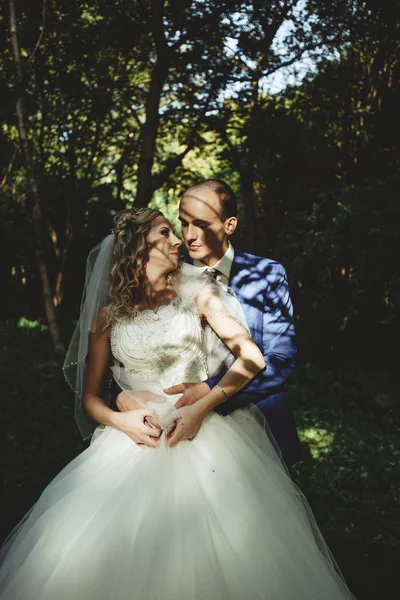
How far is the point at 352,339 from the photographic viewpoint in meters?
9.70

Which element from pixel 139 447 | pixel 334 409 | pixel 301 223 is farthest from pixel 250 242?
pixel 139 447

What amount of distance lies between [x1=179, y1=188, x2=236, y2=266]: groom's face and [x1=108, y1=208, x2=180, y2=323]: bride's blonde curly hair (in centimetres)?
25

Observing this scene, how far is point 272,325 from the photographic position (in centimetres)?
308

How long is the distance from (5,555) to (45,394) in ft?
16.8

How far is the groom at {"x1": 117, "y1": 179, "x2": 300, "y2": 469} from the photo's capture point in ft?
9.53

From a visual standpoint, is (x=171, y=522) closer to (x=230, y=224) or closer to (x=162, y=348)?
(x=162, y=348)

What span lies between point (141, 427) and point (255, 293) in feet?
3.14

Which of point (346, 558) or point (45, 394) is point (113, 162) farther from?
point (346, 558)

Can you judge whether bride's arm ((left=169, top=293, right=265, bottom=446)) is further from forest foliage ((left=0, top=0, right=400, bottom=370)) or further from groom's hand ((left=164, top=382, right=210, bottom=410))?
forest foliage ((left=0, top=0, right=400, bottom=370))

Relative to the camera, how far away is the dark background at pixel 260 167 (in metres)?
6.69

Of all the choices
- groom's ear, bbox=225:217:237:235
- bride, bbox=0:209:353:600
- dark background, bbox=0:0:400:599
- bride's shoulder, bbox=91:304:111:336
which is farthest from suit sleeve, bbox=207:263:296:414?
dark background, bbox=0:0:400:599

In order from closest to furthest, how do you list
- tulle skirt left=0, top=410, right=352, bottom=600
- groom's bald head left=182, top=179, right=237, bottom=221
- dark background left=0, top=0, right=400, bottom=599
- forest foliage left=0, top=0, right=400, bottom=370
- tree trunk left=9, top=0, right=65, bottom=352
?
tulle skirt left=0, top=410, right=352, bottom=600 → groom's bald head left=182, top=179, right=237, bottom=221 → dark background left=0, top=0, right=400, bottom=599 → tree trunk left=9, top=0, right=65, bottom=352 → forest foliage left=0, top=0, right=400, bottom=370

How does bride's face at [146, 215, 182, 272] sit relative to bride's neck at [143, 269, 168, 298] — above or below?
above

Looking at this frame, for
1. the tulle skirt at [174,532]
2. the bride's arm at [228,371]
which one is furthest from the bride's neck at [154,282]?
the tulle skirt at [174,532]
